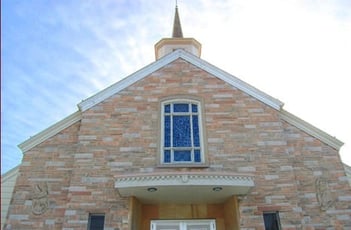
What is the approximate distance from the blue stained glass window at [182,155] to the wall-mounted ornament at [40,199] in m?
3.84

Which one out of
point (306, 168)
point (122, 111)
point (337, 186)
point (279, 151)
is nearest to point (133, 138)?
point (122, 111)

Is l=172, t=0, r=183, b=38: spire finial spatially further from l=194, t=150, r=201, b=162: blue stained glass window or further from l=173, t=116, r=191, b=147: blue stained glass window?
l=194, t=150, r=201, b=162: blue stained glass window

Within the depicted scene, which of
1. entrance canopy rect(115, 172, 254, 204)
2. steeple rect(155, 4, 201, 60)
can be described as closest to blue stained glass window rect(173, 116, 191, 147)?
entrance canopy rect(115, 172, 254, 204)

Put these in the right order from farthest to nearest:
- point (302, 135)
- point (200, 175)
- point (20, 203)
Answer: point (302, 135) → point (20, 203) → point (200, 175)

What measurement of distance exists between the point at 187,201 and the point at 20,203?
15.4 ft

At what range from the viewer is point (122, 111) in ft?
31.7

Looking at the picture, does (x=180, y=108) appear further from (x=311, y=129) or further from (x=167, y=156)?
(x=311, y=129)

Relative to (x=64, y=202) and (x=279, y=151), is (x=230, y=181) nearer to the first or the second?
(x=279, y=151)

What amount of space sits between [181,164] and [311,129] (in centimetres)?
442

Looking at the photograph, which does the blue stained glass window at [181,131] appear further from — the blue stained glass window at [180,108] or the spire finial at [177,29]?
the spire finial at [177,29]

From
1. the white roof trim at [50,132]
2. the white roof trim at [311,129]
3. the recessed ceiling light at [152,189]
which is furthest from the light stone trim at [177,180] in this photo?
the white roof trim at [311,129]

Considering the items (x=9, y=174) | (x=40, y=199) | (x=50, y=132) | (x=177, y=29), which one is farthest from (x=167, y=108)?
(x=177, y=29)

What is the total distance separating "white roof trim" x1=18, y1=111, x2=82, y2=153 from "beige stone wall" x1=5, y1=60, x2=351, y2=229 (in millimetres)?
168

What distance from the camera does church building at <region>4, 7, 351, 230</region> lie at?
316 inches
